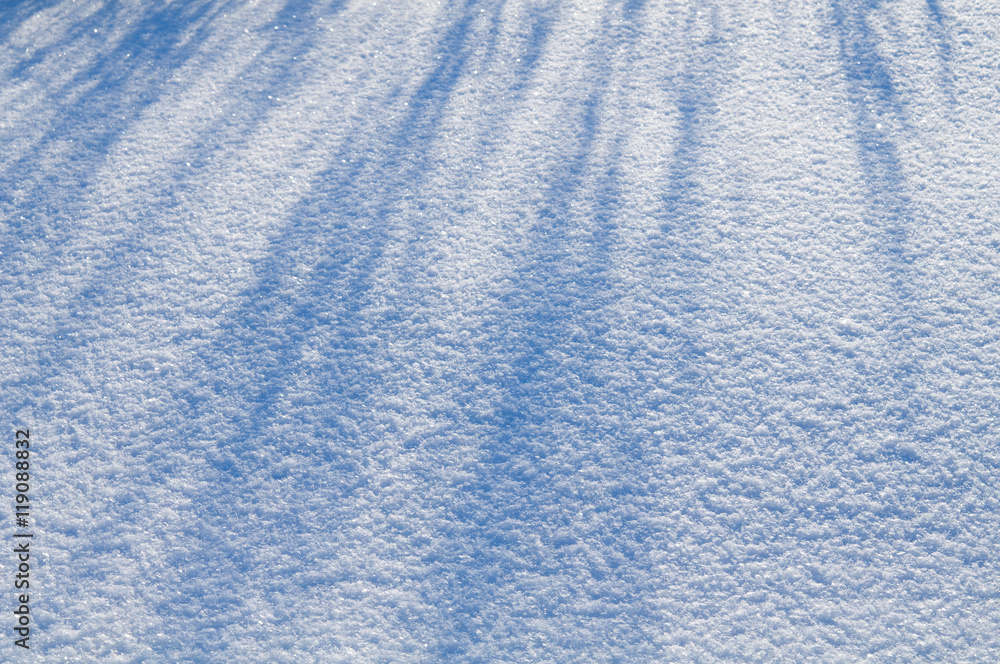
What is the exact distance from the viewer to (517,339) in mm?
2344

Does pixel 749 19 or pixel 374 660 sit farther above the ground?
pixel 749 19

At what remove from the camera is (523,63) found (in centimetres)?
333

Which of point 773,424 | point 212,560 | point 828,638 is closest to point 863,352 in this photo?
point 773,424

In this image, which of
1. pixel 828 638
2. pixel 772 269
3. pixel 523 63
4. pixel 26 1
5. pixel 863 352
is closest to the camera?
pixel 828 638

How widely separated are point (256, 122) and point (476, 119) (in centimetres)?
94

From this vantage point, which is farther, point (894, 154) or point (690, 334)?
point (894, 154)

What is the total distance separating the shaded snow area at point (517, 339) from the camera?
1.80 m

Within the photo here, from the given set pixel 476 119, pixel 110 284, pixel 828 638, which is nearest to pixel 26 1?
pixel 110 284

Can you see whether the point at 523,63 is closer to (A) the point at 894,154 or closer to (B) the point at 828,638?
(A) the point at 894,154

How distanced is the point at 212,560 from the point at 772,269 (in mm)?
1906

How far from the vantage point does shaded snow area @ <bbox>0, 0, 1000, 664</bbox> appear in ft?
5.92

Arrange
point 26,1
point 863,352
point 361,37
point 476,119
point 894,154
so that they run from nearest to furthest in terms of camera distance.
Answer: point 863,352 → point 894,154 → point 476,119 → point 361,37 → point 26,1

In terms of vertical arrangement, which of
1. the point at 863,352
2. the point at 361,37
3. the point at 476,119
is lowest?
the point at 863,352

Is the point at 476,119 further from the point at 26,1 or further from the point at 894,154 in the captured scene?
the point at 26,1
